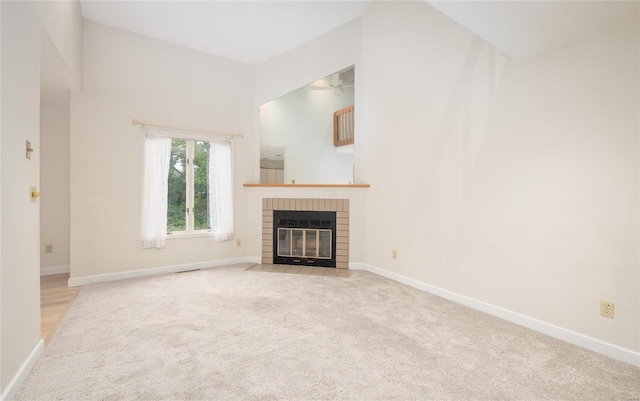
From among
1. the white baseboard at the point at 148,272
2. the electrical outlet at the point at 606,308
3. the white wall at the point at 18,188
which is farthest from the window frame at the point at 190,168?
the electrical outlet at the point at 606,308

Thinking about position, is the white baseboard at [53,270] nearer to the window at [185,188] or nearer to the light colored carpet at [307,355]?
the window at [185,188]

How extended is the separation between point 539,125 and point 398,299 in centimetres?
198

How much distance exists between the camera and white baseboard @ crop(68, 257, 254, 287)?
3.74 metres

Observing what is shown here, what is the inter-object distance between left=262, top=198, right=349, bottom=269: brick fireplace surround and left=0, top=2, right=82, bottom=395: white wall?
9.59 feet

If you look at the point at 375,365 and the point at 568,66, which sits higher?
the point at 568,66

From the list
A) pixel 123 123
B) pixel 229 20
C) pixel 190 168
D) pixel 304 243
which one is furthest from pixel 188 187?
pixel 229 20

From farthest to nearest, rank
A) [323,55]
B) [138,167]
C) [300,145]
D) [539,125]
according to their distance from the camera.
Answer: [300,145] < [323,55] < [138,167] < [539,125]

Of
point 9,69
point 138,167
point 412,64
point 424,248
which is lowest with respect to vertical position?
point 424,248

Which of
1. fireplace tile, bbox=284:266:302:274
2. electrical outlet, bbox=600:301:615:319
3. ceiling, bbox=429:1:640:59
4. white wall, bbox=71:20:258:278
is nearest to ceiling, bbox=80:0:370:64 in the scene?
white wall, bbox=71:20:258:278

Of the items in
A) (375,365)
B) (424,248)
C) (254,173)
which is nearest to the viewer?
(375,365)

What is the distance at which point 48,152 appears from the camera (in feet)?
13.8

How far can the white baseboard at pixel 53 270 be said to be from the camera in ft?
13.8

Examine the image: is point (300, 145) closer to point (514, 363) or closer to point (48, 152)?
point (48, 152)

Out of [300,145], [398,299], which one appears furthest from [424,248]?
[300,145]
